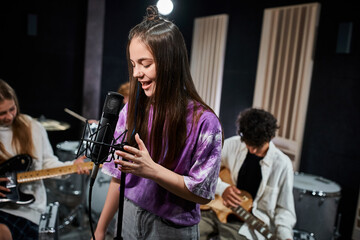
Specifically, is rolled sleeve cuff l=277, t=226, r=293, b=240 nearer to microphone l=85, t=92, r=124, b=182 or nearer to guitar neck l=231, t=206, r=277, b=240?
guitar neck l=231, t=206, r=277, b=240

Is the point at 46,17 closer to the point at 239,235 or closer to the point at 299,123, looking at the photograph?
the point at 299,123

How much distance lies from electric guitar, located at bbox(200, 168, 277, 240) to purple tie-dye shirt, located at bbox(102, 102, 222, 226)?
1.21m

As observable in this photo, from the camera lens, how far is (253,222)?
2281 mm

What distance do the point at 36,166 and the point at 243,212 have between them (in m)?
1.53

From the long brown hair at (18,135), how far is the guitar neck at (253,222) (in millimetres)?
1531

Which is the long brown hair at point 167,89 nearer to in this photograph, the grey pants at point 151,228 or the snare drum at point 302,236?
the grey pants at point 151,228

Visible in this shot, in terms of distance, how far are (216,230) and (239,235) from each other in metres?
0.24

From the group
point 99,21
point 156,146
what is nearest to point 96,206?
point 156,146

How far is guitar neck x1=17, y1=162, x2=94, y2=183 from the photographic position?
215 centimetres

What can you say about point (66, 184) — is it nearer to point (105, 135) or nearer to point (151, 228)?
point (151, 228)

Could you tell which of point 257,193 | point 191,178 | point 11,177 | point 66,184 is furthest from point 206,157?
point 66,184

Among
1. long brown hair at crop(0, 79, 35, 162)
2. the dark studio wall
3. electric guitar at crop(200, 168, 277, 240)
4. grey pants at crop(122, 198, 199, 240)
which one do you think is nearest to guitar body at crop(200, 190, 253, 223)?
electric guitar at crop(200, 168, 277, 240)

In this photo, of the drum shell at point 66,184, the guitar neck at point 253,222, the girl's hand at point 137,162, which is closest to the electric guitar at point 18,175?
the drum shell at point 66,184

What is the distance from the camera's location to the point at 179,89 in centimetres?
111
